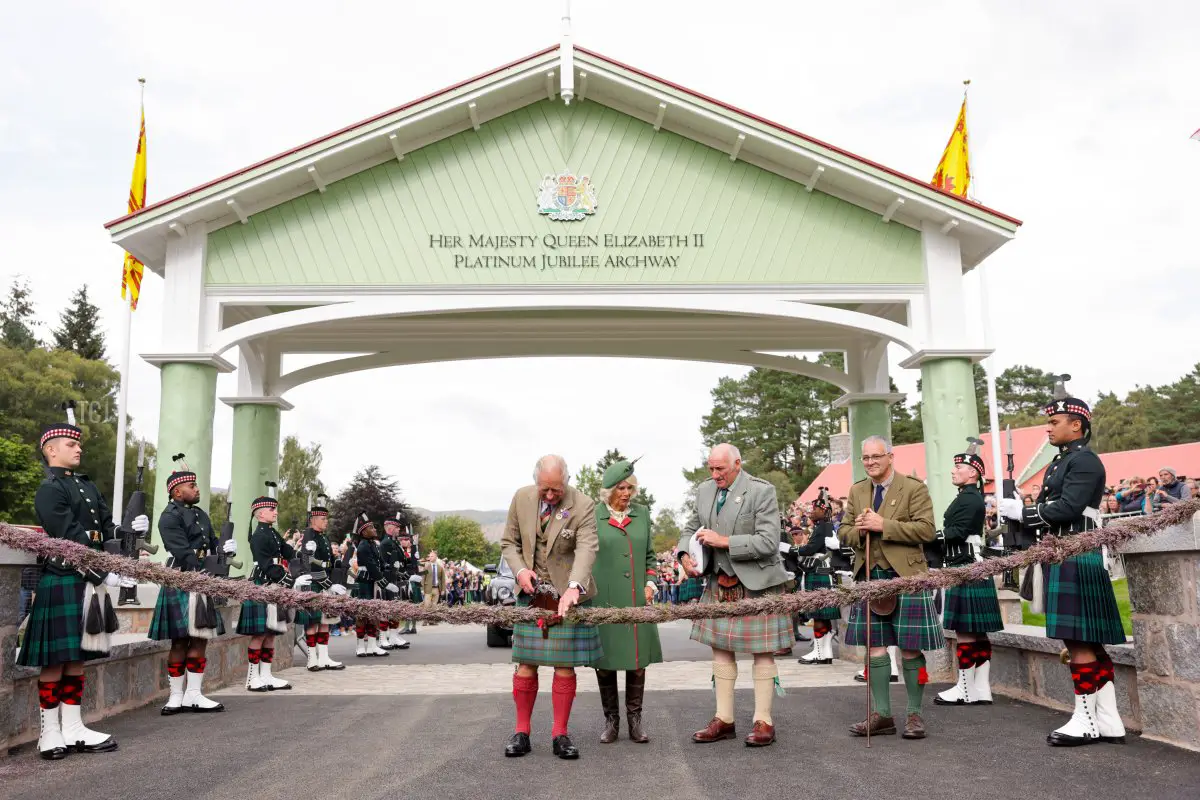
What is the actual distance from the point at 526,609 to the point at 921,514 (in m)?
2.75

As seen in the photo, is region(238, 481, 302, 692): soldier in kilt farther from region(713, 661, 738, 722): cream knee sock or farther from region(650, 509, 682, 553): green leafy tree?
region(650, 509, 682, 553): green leafy tree

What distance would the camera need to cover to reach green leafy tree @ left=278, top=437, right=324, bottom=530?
2377 inches

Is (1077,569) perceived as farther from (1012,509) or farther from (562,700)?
(562,700)

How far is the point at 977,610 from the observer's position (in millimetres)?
7582

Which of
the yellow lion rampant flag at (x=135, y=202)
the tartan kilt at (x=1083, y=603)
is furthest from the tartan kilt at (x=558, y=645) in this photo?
the yellow lion rampant flag at (x=135, y=202)

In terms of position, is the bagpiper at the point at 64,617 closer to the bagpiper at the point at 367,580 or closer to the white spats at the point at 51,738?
the white spats at the point at 51,738

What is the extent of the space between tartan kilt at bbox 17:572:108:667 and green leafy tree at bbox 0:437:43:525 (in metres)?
43.8

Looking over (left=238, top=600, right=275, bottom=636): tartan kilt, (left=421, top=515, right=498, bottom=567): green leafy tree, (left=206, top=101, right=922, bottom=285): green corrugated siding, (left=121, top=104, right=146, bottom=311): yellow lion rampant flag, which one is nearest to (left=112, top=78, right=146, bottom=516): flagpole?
(left=121, top=104, right=146, bottom=311): yellow lion rampant flag

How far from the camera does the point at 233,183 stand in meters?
12.3

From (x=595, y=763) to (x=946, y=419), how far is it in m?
8.22

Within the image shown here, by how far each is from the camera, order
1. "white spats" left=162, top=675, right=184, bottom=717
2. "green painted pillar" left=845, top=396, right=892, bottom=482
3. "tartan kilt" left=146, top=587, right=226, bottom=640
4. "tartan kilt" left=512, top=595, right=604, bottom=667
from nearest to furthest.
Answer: "tartan kilt" left=512, top=595, right=604, bottom=667
"tartan kilt" left=146, top=587, right=226, bottom=640
"white spats" left=162, top=675, right=184, bottom=717
"green painted pillar" left=845, top=396, right=892, bottom=482

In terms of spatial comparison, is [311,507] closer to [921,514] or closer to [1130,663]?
[921,514]

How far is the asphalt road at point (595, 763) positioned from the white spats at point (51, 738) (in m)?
0.09

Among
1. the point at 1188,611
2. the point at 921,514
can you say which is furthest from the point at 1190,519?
the point at 921,514
